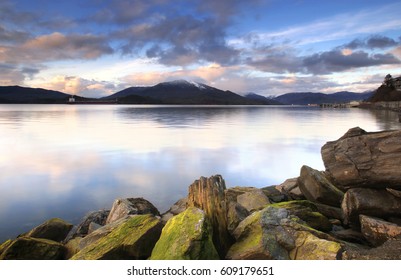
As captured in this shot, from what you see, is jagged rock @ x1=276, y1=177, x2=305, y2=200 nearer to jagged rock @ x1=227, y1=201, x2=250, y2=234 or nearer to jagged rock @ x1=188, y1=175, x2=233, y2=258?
jagged rock @ x1=227, y1=201, x2=250, y2=234

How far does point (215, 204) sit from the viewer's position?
820cm

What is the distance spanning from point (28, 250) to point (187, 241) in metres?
4.58

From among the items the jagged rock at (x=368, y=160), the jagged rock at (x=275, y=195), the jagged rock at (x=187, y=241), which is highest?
the jagged rock at (x=368, y=160)

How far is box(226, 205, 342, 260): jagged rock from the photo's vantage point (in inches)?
254

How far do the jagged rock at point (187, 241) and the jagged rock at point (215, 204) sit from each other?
0.96 m

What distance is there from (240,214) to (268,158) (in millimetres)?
17786

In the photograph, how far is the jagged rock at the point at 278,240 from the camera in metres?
6.44

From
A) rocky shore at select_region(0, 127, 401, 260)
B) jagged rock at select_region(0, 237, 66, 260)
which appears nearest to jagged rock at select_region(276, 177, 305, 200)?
rocky shore at select_region(0, 127, 401, 260)

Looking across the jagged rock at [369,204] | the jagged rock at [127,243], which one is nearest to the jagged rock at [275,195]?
the jagged rock at [369,204]

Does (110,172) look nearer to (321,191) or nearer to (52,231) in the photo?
(52,231)

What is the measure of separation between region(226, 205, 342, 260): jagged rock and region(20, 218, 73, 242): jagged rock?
20.0 ft

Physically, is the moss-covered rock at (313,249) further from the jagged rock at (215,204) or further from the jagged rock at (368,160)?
the jagged rock at (368,160)

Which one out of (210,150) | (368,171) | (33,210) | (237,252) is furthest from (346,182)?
(210,150)
